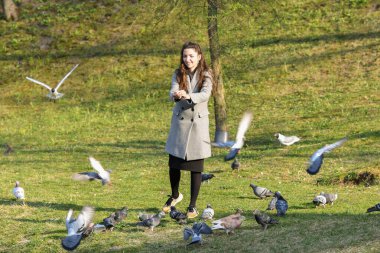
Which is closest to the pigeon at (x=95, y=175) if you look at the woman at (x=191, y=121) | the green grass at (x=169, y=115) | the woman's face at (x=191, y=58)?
the green grass at (x=169, y=115)

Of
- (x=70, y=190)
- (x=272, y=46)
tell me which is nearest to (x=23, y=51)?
(x=272, y=46)

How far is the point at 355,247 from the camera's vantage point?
965cm

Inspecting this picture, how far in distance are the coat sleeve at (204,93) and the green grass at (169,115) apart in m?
1.95

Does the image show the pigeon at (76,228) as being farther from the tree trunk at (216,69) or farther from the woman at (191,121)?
the tree trunk at (216,69)

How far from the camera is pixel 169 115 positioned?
1147 inches

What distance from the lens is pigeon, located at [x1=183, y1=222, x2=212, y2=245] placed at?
10.2 metres

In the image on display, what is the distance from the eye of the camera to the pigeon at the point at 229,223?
34.9 feet

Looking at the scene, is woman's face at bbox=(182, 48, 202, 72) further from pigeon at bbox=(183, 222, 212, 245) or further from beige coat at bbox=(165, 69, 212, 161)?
pigeon at bbox=(183, 222, 212, 245)

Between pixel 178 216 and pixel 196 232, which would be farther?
pixel 178 216

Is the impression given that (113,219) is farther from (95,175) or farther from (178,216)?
(95,175)

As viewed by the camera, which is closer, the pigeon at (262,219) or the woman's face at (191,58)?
the pigeon at (262,219)

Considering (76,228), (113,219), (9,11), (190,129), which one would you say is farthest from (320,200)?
(9,11)

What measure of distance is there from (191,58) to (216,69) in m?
12.2

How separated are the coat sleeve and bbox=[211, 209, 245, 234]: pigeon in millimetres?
1871
